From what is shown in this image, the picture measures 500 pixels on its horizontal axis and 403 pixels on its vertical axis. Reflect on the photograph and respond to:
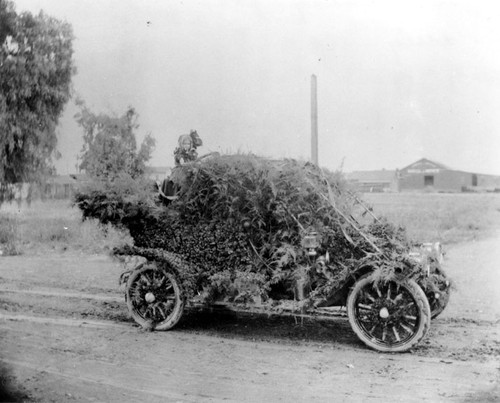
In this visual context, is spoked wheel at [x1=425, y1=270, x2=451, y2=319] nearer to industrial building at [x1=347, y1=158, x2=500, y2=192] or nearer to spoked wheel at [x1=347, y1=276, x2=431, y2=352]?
spoked wheel at [x1=347, y1=276, x2=431, y2=352]

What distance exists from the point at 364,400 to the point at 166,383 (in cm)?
176

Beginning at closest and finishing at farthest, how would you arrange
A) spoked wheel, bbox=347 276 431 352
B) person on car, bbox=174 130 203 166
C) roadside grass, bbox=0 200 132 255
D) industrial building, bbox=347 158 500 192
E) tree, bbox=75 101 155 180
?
spoked wheel, bbox=347 276 431 352 → person on car, bbox=174 130 203 166 → tree, bbox=75 101 155 180 → roadside grass, bbox=0 200 132 255 → industrial building, bbox=347 158 500 192

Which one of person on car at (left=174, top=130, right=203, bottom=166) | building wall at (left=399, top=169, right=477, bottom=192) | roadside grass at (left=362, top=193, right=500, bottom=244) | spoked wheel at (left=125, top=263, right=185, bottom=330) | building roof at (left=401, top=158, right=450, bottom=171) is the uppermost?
building roof at (left=401, top=158, right=450, bottom=171)

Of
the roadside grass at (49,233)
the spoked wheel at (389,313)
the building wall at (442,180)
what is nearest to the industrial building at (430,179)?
the building wall at (442,180)

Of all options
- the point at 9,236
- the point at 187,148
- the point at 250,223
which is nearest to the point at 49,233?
the point at 9,236

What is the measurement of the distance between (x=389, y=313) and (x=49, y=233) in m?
10.6

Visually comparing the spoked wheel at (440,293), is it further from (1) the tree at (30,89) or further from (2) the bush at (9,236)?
(2) the bush at (9,236)

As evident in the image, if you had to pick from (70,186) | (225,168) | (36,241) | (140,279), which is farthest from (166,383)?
(36,241)

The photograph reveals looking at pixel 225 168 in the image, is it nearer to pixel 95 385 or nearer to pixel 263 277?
pixel 263 277

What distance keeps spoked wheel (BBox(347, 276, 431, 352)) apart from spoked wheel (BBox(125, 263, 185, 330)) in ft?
7.18

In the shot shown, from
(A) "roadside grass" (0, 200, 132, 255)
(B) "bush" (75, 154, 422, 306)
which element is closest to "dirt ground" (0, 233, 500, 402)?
(B) "bush" (75, 154, 422, 306)

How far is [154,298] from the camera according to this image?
6.61m

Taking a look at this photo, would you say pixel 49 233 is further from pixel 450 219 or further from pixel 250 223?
pixel 450 219

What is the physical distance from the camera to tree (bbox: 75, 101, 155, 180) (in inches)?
282
